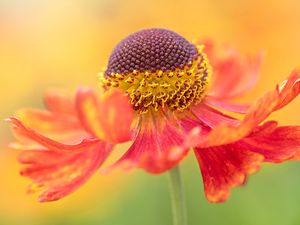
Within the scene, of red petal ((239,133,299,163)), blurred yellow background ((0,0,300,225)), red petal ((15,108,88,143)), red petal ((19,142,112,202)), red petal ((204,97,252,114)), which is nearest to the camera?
red petal ((239,133,299,163))

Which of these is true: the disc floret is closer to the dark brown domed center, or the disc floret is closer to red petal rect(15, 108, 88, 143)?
the dark brown domed center

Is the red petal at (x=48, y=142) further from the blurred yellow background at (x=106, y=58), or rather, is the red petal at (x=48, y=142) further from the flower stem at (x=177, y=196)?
the blurred yellow background at (x=106, y=58)

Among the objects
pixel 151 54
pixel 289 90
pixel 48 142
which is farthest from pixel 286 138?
pixel 48 142

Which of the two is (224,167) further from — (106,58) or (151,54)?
(106,58)

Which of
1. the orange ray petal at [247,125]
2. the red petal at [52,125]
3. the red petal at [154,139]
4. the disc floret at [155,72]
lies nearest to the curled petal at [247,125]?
the orange ray petal at [247,125]

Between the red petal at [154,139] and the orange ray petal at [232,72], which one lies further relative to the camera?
the orange ray petal at [232,72]

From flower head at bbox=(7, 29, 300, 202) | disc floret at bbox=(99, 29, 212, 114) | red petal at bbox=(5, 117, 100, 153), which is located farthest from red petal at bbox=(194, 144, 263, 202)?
red petal at bbox=(5, 117, 100, 153)

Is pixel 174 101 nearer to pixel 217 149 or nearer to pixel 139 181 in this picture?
pixel 217 149
